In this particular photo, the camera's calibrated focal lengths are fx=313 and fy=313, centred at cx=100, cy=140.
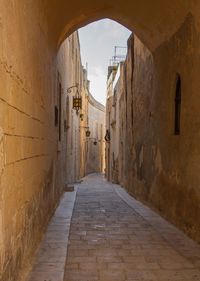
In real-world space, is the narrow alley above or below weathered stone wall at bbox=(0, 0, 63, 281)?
below

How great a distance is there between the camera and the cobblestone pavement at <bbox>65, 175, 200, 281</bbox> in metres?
3.46

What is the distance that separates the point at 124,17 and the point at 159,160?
3462 millimetres

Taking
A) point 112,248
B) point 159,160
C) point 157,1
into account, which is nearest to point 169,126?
point 159,160

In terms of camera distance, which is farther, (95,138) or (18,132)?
(95,138)

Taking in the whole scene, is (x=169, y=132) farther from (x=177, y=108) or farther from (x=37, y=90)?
(x=37, y=90)

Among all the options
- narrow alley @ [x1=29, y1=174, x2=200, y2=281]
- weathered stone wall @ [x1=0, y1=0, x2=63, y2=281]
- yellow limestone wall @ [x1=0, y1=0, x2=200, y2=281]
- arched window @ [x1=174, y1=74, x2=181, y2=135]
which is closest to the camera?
weathered stone wall @ [x1=0, y1=0, x2=63, y2=281]

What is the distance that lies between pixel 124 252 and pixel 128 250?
11cm

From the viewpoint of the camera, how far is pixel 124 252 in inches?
165

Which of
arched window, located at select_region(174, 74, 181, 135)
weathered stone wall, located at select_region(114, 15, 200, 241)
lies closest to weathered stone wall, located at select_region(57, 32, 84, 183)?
weathered stone wall, located at select_region(114, 15, 200, 241)

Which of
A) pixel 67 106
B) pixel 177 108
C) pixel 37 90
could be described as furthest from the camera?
pixel 67 106

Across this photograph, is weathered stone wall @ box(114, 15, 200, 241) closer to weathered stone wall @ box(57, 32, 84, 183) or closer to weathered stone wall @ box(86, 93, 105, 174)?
weathered stone wall @ box(57, 32, 84, 183)

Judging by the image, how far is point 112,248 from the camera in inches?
172

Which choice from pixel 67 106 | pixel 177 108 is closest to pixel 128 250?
pixel 177 108

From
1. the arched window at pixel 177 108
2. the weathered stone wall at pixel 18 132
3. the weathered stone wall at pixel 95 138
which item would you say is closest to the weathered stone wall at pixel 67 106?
the arched window at pixel 177 108
